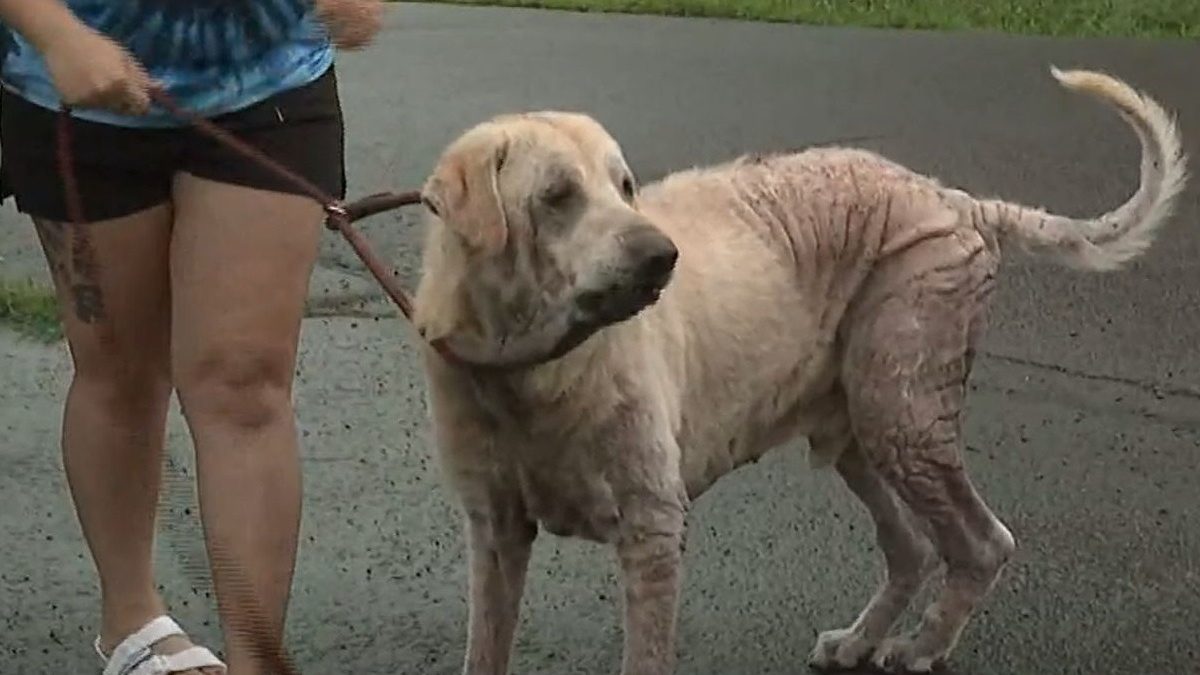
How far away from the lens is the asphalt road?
464 centimetres

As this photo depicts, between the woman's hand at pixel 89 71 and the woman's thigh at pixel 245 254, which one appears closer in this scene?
the woman's hand at pixel 89 71

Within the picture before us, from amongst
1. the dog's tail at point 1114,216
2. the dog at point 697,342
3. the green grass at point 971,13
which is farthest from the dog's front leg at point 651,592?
the green grass at point 971,13

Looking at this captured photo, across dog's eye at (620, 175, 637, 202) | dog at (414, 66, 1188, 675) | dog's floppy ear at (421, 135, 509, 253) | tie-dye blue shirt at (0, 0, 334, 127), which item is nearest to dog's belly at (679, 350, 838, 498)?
dog at (414, 66, 1188, 675)

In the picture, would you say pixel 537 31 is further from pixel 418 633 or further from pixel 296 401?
pixel 418 633

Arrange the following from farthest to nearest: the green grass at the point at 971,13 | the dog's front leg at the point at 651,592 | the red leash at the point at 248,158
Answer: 1. the green grass at the point at 971,13
2. the dog's front leg at the point at 651,592
3. the red leash at the point at 248,158

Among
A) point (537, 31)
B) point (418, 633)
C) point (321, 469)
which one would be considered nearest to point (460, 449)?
point (418, 633)

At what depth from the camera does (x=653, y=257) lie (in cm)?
339

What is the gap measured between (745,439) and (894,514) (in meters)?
0.49

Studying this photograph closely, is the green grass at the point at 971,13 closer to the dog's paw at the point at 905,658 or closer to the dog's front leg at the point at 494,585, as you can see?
the dog's paw at the point at 905,658

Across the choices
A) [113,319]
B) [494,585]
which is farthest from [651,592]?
[113,319]

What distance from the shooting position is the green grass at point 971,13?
1396 cm

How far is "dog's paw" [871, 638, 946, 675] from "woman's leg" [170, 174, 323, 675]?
1499 mm

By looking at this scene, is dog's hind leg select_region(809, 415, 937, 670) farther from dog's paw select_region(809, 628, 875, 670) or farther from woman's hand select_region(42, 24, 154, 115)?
woman's hand select_region(42, 24, 154, 115)

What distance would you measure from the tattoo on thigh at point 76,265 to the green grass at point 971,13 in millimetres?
10982
